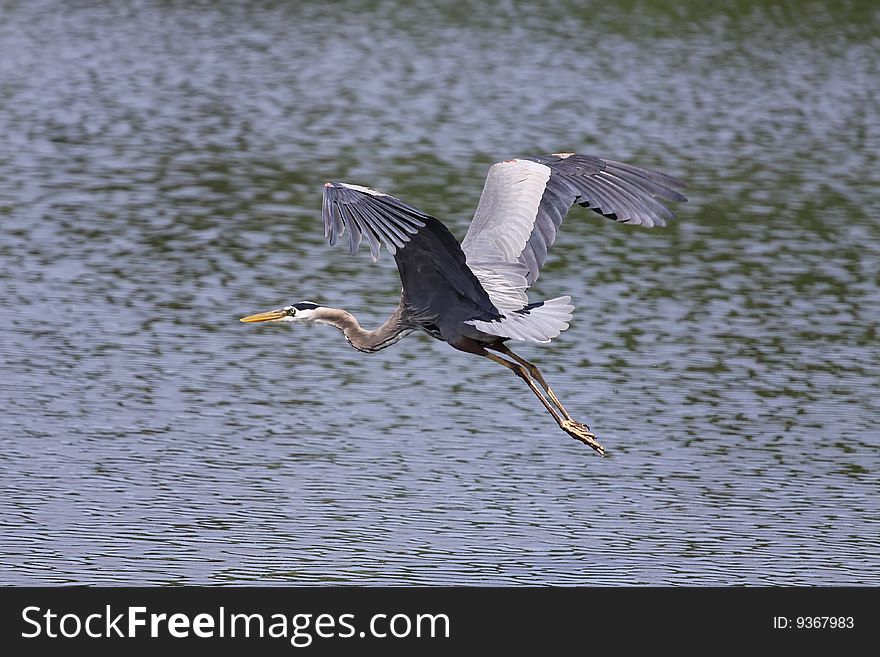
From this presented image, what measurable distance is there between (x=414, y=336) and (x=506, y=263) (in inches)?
185

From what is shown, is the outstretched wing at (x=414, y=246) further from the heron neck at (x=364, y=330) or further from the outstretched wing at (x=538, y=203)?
the outstretched wing at (x=538, y=203)

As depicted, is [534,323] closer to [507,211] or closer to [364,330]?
[507,211]

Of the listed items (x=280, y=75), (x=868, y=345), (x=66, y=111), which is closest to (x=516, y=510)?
(x=868, y=345)

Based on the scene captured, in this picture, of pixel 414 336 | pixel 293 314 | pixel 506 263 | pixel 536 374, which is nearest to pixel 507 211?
pixel 506 263

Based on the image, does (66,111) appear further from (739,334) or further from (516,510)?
(516,510)

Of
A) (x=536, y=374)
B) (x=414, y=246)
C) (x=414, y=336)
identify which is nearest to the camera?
(x=414, y=246)

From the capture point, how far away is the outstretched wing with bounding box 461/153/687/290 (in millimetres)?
8570

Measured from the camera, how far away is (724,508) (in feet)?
32.9

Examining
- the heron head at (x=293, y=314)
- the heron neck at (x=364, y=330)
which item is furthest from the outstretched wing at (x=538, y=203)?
the heron head at (x=293, y=314)

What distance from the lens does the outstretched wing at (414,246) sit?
23.7 ft

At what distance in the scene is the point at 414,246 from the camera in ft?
26.1

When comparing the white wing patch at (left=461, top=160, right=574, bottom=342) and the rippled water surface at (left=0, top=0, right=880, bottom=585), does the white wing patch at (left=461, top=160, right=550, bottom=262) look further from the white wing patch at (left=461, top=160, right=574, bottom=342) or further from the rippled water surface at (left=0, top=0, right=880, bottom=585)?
the rippled water surface at (left=0, top=0, right=880, bottom=585)

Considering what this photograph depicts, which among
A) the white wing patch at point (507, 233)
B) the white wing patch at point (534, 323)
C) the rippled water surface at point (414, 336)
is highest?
the white wing patch at point (507, 233)

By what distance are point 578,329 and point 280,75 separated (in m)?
10.7
